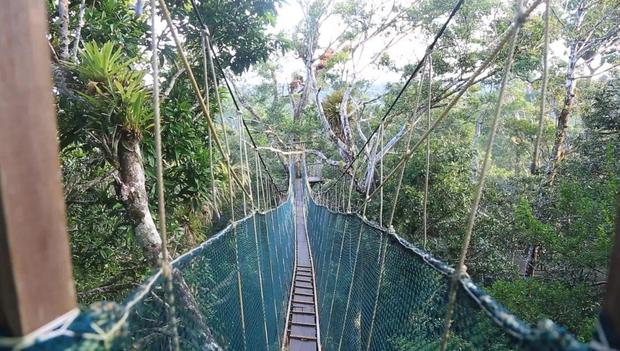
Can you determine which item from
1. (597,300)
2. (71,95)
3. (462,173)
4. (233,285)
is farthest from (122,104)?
(462,173)

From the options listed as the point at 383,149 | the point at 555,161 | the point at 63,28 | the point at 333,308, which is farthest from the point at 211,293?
the point at 555,161

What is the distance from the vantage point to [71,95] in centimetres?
182

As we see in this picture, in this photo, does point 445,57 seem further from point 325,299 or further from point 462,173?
point 325,299

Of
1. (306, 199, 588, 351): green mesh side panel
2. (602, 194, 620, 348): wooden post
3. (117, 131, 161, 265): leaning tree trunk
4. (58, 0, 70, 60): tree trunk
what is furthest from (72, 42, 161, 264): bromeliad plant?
(602, 194, 620, 348): wooden post

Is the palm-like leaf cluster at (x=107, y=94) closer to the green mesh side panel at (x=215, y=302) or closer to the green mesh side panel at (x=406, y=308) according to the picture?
the green mesh side panel at (x=215, y=302)

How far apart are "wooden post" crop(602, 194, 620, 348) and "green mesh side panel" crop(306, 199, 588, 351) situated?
4cm

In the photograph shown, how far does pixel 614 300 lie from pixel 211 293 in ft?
3.35

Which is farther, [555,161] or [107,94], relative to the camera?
[555,161]

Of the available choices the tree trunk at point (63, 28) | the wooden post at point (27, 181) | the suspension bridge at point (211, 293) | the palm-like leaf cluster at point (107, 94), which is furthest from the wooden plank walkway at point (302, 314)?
the wooden post at point (27, 181)

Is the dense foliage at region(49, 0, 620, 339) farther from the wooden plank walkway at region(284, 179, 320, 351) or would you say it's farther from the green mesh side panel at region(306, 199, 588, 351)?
the wooden plank walkway at region(284, 179, 320, 351)

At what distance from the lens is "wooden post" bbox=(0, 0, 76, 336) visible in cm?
34

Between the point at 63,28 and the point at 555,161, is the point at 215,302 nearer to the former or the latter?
the point at 63,28

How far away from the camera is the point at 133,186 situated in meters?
1.90

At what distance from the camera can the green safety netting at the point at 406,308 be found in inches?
19.6
